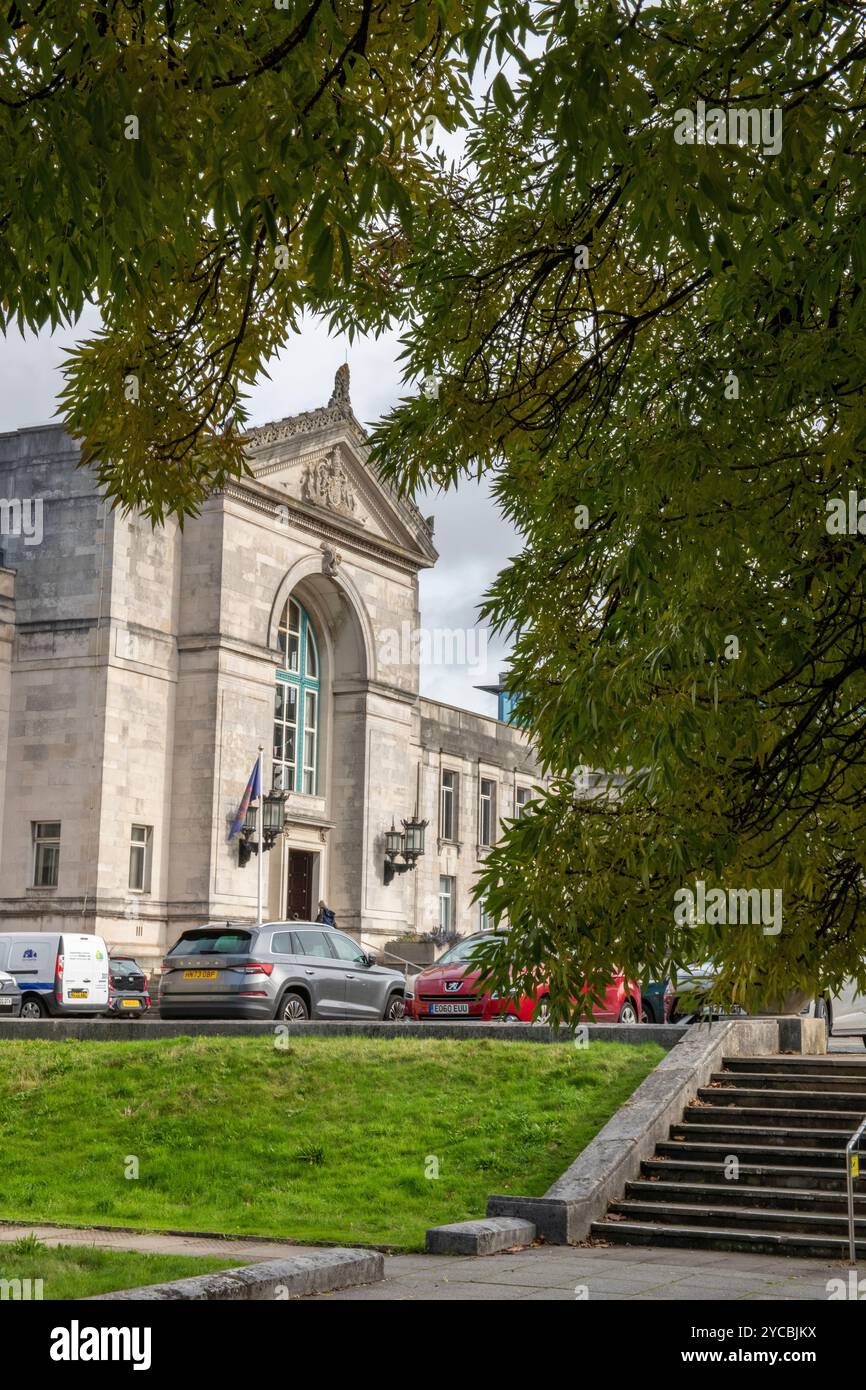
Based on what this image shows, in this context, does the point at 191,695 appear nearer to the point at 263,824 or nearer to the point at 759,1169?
the point at 263,824

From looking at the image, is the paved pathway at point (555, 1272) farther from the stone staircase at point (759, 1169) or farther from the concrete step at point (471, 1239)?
the stone staircase at point (759, 1169)

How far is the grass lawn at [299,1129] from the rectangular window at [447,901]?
3019 cm

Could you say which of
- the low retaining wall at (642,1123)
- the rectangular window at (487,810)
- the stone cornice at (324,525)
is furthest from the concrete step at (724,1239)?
the rectangular window at (487,810)

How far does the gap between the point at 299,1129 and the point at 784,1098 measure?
4747mm

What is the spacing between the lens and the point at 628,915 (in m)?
5.32

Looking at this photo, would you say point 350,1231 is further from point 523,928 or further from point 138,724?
point 138,724

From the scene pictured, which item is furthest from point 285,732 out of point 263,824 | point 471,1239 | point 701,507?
point 701,507

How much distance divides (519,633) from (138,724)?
98.5 ft

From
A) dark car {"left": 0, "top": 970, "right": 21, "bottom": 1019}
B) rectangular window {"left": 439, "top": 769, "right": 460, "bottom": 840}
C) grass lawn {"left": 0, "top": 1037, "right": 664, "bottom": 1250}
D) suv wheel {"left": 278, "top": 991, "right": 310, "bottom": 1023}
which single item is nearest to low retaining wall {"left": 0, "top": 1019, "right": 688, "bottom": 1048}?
grass lawn {"left": 0, "top": 1037, "right": 664, "bottom": 1250}

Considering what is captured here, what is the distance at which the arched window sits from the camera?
4112 centimetres

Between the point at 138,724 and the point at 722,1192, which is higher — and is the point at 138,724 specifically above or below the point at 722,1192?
above

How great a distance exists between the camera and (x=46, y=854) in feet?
116

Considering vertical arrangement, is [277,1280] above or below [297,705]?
below
